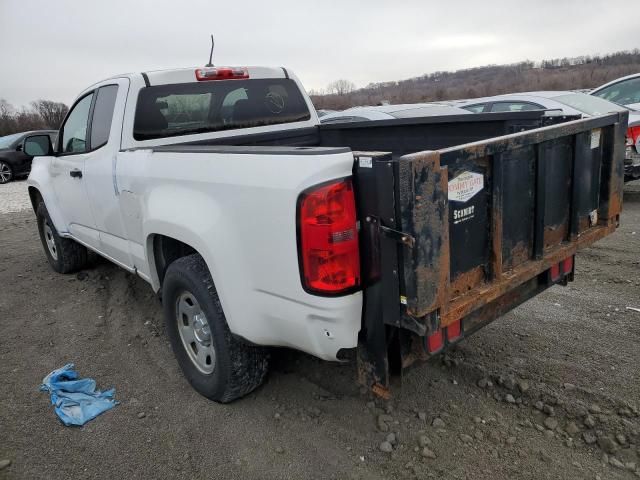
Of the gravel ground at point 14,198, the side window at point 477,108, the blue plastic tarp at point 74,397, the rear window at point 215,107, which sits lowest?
the gravel ground at point 14,198

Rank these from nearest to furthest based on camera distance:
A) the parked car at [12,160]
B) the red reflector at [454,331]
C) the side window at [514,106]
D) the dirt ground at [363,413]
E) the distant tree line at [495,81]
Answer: the red reflector at [454,331], the dirt ground at [363,413], the side window at [514,106], the parked car at [12,160], the distant tree line at [495,81]

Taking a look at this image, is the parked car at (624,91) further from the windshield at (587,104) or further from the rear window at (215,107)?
the rear window at (215,107)

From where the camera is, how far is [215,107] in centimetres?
415

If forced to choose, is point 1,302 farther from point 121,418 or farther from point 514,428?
point 514,428

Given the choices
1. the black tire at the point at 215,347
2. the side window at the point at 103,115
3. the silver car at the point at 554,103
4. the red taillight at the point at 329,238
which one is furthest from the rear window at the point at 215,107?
the silver car at the point at 554,103

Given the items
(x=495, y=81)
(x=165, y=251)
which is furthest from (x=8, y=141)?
(x=495, y=81)

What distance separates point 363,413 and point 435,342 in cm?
89

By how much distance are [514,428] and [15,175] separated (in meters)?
16.3

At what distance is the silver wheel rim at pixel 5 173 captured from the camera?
49.1 feet

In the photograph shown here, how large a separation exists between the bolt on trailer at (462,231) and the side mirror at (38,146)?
3921 mm

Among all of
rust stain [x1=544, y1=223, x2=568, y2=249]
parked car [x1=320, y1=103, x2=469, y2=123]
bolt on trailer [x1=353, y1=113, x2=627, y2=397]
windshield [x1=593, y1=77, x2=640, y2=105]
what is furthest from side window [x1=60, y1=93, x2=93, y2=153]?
windshield [x1=593, y1=77, x2=640, y2=105]

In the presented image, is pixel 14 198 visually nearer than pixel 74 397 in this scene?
No

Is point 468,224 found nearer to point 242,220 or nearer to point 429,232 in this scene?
point 429,232

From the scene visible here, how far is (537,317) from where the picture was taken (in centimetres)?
398
